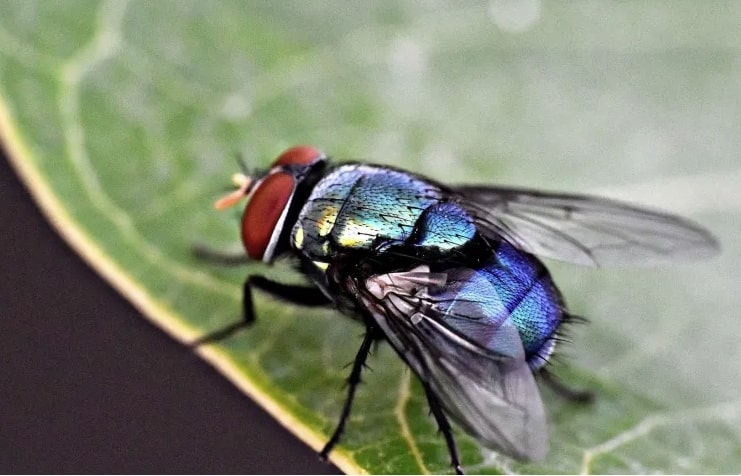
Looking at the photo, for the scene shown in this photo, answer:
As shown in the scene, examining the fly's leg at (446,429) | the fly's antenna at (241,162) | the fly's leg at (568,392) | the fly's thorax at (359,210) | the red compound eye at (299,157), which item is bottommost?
the fly's leg at (568,392)

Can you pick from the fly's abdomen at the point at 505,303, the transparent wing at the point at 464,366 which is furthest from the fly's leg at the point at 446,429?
the fly's abdomen at the point at 505,303

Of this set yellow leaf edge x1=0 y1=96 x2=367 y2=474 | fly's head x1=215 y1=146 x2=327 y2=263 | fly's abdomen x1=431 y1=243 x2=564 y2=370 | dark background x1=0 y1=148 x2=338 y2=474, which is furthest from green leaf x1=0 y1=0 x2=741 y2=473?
fly's abdomen x1=431 y1=243 x2=564 y2=370

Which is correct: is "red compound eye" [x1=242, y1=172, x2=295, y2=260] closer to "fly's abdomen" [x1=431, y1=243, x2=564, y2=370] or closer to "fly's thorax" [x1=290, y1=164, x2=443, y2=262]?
"fly's thorax" [x1=290, y1=164, x2=443, y2=262]

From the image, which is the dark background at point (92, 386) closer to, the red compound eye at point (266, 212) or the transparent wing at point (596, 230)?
the red compound eye at point (266, 212)

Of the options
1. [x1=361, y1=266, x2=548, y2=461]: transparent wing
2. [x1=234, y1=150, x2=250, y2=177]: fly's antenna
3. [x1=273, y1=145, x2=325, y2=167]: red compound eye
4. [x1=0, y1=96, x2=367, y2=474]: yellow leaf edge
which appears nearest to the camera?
[x1=361, y1=266, x2=548, y2=461]: transparent wing

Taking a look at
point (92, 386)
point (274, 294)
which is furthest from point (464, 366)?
point (92, 386)

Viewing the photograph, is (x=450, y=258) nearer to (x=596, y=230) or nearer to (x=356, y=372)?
(x=356, y=372)

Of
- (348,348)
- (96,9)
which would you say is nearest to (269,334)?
(348,348)
